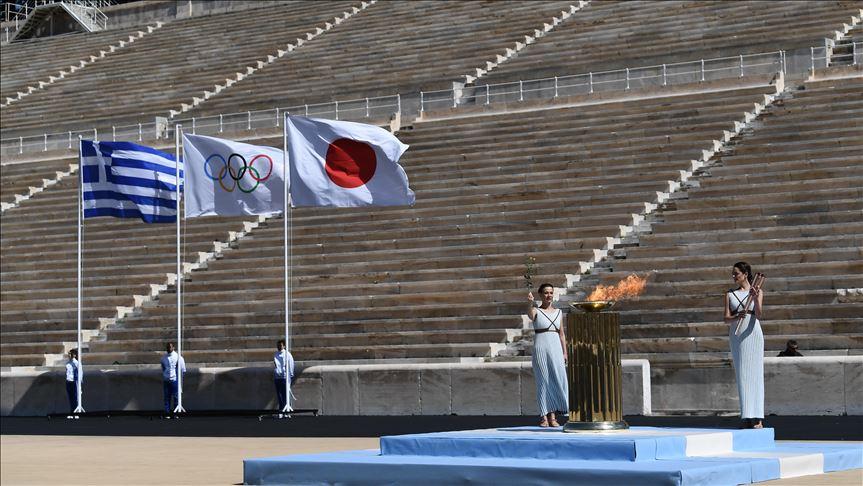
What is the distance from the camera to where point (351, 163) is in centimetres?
2180

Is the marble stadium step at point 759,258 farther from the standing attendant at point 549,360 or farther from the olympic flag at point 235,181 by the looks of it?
the standing attendant at point 549,360

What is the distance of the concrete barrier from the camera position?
20.1m

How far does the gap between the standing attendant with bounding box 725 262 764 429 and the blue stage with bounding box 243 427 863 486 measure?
0.98m

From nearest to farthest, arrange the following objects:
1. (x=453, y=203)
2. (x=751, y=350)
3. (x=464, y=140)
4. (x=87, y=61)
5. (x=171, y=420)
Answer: (x=751, y=350) < (x=171, y=420) < (x=453, y=203) < (x=464, y=140) < (x=87, y=61)

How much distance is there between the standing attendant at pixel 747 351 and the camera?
43.4 ft

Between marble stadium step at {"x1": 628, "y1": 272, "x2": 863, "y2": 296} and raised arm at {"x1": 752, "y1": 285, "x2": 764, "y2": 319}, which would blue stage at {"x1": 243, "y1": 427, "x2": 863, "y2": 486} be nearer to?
raised arm at {"x1": 752, "y1": 285, "x2": 764, "y2": 319}

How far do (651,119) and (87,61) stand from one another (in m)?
26.7

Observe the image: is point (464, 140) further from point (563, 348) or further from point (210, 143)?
point (563, 348)

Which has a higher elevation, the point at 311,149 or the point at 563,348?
the point at 311,149

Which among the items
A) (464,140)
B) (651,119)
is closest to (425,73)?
(464,140)

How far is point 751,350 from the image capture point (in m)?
13.3

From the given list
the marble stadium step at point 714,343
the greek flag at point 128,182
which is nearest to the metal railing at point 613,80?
the marble stadium step at point 714,343

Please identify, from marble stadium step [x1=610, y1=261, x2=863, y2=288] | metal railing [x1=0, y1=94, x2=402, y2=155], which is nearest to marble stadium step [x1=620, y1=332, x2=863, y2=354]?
marble stadium step [x1=610, y1=261, x2=863, y2=288]

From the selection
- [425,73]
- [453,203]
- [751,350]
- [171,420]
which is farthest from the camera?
[425,73]
